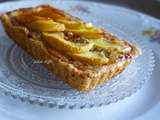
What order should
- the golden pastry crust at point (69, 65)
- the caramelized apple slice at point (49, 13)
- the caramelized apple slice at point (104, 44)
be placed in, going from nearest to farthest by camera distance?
the golden pastry crust at point (69, 65) → the caramelized apple slice at point (104, 44) → the caramelized apple slice at point (49, 13)

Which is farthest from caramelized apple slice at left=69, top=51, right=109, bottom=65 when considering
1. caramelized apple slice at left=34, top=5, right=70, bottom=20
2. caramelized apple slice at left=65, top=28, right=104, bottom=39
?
caramelized apple slice at left=34, top=5, right=70, bottom=20

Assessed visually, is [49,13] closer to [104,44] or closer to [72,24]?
[72,24]

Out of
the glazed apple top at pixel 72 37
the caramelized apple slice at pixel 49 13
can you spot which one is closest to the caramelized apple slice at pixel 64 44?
the glazed apple top at pixel 72 37

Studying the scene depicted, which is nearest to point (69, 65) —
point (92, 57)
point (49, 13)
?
point (92, 57)

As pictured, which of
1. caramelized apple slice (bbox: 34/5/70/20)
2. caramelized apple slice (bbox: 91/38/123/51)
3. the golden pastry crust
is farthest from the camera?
caramelized apple slice (bbox: 34/5/70/20)

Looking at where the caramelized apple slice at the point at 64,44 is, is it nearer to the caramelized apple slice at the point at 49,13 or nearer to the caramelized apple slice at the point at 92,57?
the caramelized apple slice at the point at 92,57

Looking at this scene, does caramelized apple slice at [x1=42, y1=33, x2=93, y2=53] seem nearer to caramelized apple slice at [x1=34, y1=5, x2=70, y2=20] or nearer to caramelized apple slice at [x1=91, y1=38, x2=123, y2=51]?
caramelized apple slice at [x1=91, y1=38, x2=123, y2=51]

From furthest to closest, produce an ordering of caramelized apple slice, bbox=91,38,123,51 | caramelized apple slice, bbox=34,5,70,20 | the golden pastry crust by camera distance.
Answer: caramelized apple slice, bbox=34,5,70,20 → caramelized apple slice, bbox=91,38,123,51 → the golden pastry crust
